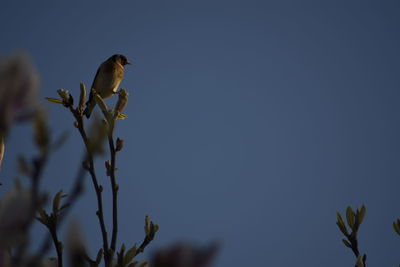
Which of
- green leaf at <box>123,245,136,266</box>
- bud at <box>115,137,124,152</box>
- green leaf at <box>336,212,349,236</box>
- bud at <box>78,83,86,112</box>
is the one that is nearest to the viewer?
green leaf at <box>123,245,136,266</box>

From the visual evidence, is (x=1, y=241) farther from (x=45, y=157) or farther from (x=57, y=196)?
(x=57, y=196)

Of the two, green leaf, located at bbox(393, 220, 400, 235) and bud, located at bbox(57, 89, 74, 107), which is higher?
bud, located at bbox(57, 89, 74, 107)

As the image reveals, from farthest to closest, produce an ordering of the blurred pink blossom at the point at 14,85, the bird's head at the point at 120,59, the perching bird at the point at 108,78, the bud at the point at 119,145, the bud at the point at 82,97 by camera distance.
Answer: the bird's head at the point at 120,59 < the perching bird at the point at 108,78 < the bud at the point at 82,97 < the bud at the point at 119,145 < the blurred pink blossom at the point at 14,85

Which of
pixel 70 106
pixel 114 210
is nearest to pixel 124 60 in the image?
pixel 70 106

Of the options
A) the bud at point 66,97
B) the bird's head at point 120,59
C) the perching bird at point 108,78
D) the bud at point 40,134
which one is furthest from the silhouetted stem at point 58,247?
the bird's head at point 120,59

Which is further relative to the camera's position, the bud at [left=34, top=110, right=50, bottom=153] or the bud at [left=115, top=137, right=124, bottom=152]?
the bud at [left=115, top=137, right=124, bottom=152]

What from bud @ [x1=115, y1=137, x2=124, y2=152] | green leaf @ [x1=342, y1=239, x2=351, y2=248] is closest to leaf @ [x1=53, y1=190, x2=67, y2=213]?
bud @ [x1=115, y1=137, x2=124, y2=152]

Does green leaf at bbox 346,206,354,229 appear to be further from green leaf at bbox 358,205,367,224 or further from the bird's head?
the bird's head

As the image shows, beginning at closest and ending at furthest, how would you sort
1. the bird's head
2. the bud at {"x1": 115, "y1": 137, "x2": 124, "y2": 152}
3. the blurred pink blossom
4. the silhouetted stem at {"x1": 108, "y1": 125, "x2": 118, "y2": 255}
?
the blurred pink blossom
the silhouetted stem at {"x1": 108, "y1": 125, "x2": 118, "y2": 255}
the bud at {"x1": 115, "y1": 137, "x2": 124, "y2": 152}
the bird's head

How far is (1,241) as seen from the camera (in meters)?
0.72

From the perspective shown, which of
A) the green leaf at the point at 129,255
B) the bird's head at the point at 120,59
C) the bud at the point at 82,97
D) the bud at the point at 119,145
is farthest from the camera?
the bird's head at the point at 120,59

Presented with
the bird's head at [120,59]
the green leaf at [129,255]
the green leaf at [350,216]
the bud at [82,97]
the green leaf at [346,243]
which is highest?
the bird's head at [120,59]

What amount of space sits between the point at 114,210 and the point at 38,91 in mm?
871

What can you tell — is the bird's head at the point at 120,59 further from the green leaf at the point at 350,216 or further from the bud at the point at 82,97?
the green leaf at the point at 350,216
